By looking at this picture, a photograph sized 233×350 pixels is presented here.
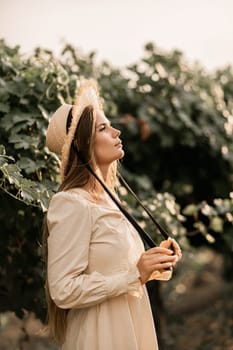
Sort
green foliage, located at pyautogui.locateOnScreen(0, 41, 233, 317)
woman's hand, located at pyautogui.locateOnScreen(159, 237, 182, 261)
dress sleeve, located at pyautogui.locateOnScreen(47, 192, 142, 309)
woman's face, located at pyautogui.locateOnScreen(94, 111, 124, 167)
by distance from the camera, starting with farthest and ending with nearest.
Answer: green foliage, located at pyautogui.locateOnScreen(0, 41, 233, 317)
woman's face, located at pyautogui.locateOnScreen(94, 111, 124, 167)
woman's hand, located at pyautogui.locateOnScreen(159, 237, 182, 261)
dress sleeve, located at pyautogui.locateOnScreen(47, 192, 142, 309)

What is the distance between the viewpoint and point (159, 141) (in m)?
5.48

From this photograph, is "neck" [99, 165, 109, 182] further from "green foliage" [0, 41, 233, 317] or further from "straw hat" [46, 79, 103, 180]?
"green foliage" [0, 41, 233, 317]

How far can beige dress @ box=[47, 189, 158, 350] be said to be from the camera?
2.74 meters

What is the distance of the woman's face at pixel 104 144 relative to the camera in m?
3.00

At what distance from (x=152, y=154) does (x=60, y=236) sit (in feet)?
9.31

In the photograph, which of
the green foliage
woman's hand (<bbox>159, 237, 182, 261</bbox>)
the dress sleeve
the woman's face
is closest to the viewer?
the dress sleeve

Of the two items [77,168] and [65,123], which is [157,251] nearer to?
[77,168]

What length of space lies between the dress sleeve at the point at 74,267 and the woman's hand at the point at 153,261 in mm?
32

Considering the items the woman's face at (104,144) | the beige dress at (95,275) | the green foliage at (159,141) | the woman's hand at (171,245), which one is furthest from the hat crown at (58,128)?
A: the green foliage at (159,141)

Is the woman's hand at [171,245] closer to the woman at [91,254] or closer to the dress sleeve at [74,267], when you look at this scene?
the woman at [91,254]

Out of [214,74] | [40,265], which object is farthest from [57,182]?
[214,74]

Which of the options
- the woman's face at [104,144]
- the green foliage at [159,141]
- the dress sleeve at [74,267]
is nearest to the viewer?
the dress sleeve at [74,267]

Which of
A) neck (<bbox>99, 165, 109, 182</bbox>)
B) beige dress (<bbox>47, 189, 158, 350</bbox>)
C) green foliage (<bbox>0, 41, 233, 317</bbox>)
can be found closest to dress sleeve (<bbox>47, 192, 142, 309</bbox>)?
beige dress (<bbox>47, 189, 158, 350</bbox>)

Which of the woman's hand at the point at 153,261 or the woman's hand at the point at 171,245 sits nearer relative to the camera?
the woman's hand at the point at 153,261
